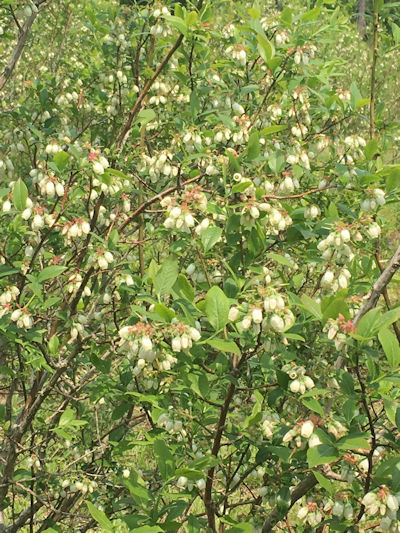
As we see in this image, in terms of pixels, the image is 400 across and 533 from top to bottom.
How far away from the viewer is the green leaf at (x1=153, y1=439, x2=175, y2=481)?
1886mm

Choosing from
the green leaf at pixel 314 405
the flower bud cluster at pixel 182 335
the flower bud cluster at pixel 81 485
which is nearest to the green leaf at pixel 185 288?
the flower bud cluster at pixel 182 335

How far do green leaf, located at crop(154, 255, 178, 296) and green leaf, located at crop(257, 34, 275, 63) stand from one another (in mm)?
995

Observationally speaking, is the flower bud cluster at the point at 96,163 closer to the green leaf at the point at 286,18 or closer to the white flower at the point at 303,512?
the green leaf at the point at 286,18

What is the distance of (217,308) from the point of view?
179cm

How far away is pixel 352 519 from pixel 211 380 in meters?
0.65

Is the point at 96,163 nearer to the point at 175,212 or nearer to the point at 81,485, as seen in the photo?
the point at 175,212

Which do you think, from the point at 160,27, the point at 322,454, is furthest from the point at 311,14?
the point at 322,454

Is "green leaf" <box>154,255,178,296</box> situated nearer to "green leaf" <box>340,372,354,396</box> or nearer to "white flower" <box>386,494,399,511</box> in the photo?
"green leaf" <box>340,372,354,396</box>

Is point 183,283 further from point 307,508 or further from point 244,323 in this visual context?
point 307,508

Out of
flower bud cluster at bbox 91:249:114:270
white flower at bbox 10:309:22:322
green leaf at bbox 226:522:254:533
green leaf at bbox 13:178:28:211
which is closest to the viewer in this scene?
green leaf at bbox 226:522:254:533

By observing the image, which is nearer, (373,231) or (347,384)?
(347,384)

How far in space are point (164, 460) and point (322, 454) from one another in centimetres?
50

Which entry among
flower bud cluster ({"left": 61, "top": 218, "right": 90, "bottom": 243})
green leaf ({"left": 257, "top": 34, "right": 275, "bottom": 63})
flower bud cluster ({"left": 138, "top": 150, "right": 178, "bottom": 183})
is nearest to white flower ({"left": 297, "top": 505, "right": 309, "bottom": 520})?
flower bud cluster ({"left": 61, "top": 218, "right": 90, "bottom": 243})

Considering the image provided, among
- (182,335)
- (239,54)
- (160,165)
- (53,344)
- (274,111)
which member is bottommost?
(53,344)
